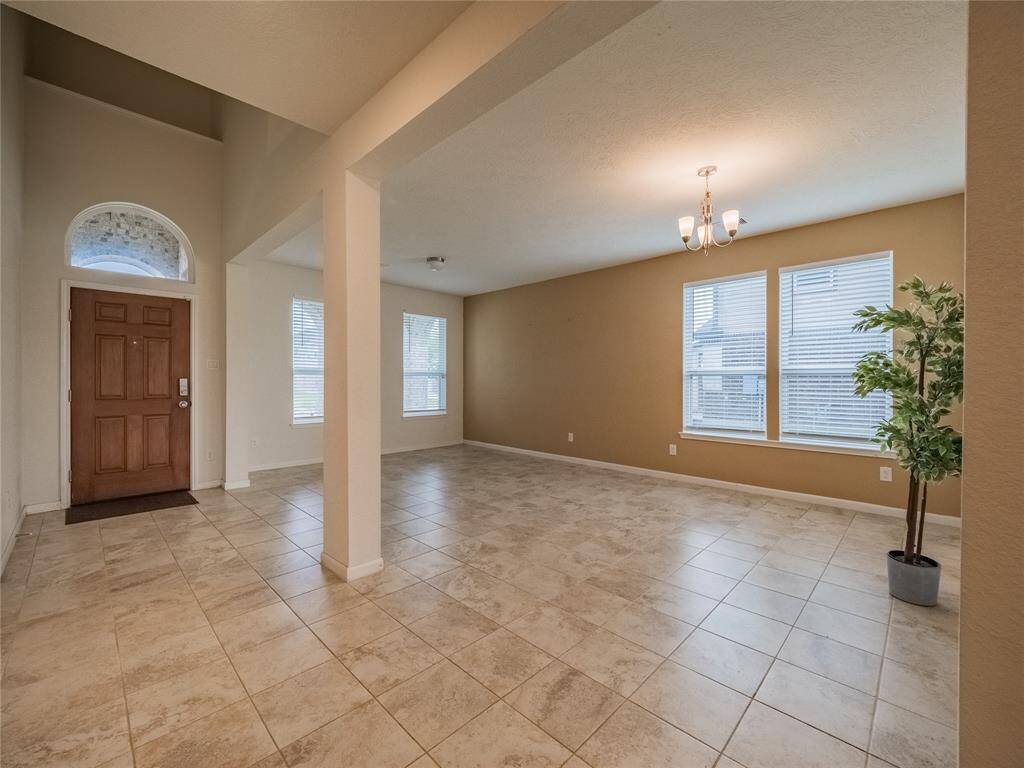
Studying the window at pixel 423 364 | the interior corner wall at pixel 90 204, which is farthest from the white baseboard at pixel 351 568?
the window at pixel 423 364

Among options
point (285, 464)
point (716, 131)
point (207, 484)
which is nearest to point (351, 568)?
point (207, 484)

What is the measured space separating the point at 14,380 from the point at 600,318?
5749 millimetres

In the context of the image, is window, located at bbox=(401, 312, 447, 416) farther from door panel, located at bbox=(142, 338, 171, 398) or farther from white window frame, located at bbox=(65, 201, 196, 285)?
door panel, located at bbox=(142, 338, 171, 398)

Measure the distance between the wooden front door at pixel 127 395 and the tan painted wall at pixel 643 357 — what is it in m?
4.35

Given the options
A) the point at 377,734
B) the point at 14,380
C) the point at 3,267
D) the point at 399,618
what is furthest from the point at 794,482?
the point at 14,380

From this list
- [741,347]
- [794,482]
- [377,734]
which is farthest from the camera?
[741,347]

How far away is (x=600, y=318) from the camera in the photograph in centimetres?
589

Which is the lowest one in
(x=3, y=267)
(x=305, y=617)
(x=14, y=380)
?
(x=305, y=617)

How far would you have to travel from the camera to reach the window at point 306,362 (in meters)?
5.88

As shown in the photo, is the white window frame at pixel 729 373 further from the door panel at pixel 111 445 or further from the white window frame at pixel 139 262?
the door panel at pixel 111 445

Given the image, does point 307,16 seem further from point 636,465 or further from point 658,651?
point 636,465

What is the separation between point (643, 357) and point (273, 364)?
16.0ft

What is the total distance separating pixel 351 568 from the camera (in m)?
2.59

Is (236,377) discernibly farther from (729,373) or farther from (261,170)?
(729,373)
